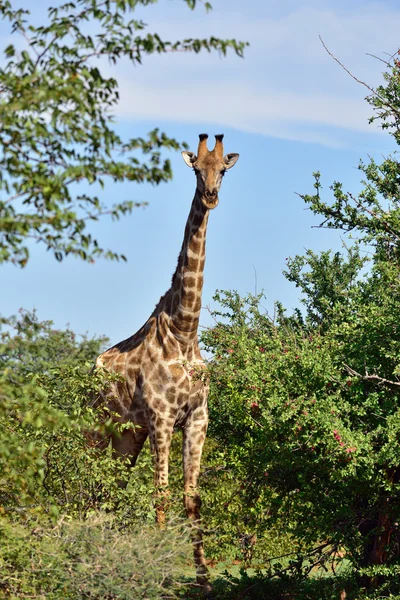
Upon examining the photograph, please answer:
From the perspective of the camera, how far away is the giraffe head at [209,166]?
564 inches

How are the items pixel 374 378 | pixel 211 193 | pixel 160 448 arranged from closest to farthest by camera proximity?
1. pixel 374 378
2. pixel 211 193
3. pixel 160 448

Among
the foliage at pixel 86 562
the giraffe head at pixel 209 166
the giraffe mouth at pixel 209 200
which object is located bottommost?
the foliage at pixel 86 562

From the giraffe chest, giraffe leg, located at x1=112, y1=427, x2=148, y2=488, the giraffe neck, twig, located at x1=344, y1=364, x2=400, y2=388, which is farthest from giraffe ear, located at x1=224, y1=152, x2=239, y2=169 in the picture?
giraffe leg, located at x1=112, y1=427, x2=148, y2=488

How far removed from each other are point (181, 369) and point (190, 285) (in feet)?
4.39

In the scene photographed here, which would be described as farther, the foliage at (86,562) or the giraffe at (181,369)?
the giraffe at (181,369)

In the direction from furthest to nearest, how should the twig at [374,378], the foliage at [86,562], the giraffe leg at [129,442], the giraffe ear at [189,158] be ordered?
the giraffe leg at [129,442]
the giraffe ear at [189,158]
the twig at [374,378]
the foliage at [86,562]

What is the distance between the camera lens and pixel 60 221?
793 cm

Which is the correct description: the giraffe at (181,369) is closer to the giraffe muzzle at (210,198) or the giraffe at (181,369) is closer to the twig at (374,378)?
the giraffe muzzle at (210,198)

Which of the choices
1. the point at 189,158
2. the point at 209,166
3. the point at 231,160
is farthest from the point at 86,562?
the point at 231,160

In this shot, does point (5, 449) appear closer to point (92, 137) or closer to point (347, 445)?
point (92, 137)

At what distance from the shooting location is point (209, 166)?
1434 cm

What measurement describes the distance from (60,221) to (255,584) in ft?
28.2

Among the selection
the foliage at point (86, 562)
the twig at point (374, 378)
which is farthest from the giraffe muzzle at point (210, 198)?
the foliage at point (86, 562)

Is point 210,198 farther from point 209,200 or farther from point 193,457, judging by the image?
point 193,457
